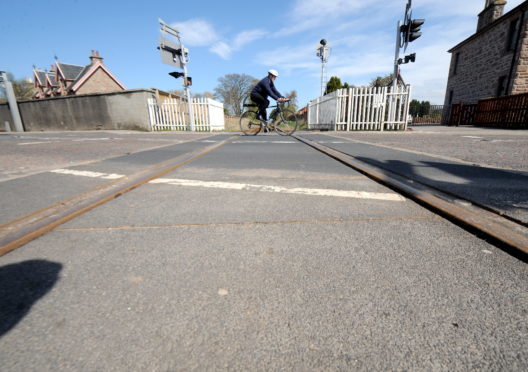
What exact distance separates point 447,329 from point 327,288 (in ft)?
1.19

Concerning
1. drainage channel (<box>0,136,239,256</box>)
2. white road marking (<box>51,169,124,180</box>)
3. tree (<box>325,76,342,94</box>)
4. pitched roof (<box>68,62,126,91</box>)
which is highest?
pitched roof (<box>68,62,126,91</box>)

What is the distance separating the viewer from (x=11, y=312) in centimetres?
82

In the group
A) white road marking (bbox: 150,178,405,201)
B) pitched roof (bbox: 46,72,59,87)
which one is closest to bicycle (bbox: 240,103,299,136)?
white road marking (bbox: 150,178,405,201)

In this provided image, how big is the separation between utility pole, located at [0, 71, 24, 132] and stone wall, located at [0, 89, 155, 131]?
0.38 metres

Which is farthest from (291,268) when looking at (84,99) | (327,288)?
(84,99)

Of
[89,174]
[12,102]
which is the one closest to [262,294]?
[89,174]

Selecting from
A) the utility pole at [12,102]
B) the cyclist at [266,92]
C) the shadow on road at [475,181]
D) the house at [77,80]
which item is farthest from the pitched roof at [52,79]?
the shadow on road at [475,181]

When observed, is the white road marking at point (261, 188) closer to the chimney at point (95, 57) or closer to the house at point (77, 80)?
the house at point (77, 80)

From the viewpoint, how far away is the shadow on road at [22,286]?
2.65 feet

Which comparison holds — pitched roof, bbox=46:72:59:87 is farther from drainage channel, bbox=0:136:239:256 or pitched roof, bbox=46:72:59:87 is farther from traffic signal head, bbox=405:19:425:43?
drainage channel, bbox=0:136:239:256

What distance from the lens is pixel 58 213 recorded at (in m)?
1.62

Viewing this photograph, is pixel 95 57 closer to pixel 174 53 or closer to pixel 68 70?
pixel 68 70

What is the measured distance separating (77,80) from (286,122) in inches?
1441

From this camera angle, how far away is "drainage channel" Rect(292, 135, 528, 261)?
3.78 feet
